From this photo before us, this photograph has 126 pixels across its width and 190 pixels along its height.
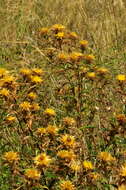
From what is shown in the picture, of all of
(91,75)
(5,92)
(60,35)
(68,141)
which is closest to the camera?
(68,141)

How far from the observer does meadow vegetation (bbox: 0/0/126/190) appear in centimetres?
125

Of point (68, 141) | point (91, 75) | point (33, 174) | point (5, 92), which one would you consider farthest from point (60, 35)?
point (33, 174)

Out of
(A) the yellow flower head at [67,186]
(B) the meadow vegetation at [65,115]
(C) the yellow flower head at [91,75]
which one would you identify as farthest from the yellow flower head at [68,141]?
(C) the yellow flower head at [91,75]

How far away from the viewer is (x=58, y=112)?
6.10 ft

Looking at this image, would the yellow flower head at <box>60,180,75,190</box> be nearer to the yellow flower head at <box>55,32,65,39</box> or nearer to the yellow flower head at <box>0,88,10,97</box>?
the yellow flower head at <box>0,88,10,97</box>

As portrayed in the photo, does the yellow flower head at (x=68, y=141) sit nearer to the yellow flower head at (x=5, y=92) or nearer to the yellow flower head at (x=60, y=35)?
the yellow flower head at (x=5, y=92)

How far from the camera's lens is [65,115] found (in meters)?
1.84

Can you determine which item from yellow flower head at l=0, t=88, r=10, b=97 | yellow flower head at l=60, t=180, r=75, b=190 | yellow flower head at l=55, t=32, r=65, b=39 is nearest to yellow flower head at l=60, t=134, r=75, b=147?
yellow flower head at l=60, t=180, r=75, b=190

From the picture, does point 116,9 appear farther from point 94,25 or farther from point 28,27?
point 28,27

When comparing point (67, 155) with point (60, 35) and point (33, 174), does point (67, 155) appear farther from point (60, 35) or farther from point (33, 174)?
point (60, 35)

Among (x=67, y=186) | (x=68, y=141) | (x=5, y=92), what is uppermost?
(x=5, y=92)

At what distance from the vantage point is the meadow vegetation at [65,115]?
1250 mm

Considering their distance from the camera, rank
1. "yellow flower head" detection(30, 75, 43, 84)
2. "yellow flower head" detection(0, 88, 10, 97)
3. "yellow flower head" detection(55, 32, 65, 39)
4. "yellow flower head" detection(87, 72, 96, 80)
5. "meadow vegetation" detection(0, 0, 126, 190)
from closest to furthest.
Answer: "meadow vegetation" detection(0, 0, 126, 190) → "yellow flower head" detection(0, 88, 10, 97) → "yellow flower head" detection(30, 75, 43, 84) → "yellow flower head" detection(87, 72, 96, 80) → "yellow flower head" detection(55, 32, 65, 39)

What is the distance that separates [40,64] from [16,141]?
795 mm
